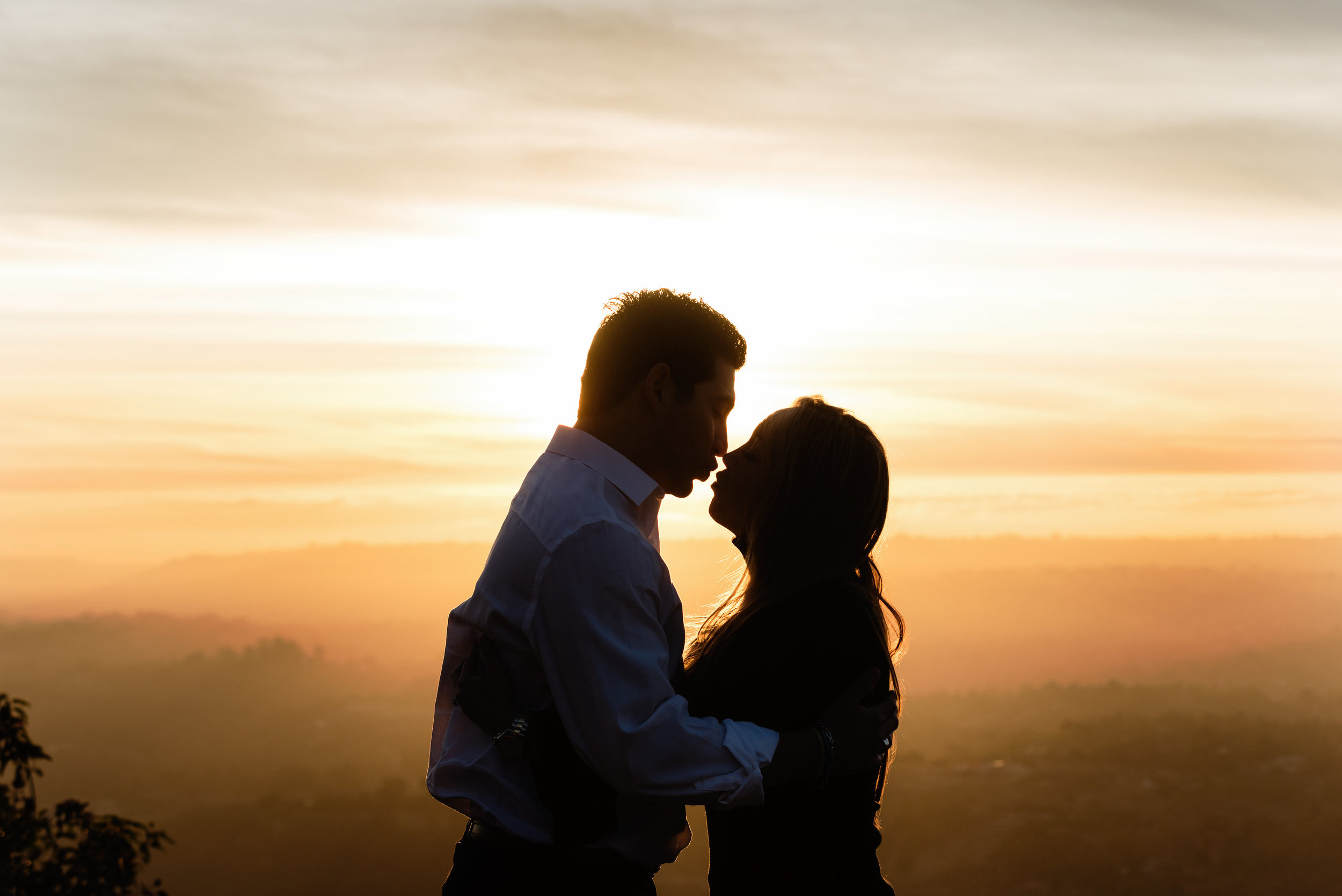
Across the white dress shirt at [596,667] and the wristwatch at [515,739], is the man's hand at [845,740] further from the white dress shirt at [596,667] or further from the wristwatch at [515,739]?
the wristwatch at [515,739]

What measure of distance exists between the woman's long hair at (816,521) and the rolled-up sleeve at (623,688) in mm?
536

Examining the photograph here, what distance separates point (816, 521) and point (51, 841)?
320 inches

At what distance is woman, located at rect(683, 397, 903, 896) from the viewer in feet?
11.8

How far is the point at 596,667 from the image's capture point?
324 cm

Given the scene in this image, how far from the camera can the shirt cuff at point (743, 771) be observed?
128 inches

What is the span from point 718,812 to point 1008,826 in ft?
521

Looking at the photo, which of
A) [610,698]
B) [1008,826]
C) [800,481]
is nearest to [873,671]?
[800,481]

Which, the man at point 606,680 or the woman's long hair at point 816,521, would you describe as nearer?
the man at point 606,680

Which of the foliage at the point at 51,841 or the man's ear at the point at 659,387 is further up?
the man's ear at the point at 659,387

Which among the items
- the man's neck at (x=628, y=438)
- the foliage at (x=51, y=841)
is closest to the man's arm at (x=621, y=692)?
the man's neck at (x=628, y=438)

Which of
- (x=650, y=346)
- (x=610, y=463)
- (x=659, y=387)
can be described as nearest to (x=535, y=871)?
(x=610, y=463)

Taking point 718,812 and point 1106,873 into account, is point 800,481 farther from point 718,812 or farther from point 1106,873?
point 1106,873

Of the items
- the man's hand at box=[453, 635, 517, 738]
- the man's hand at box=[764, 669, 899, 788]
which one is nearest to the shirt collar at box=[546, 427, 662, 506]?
the man's hand at box=[453, 635, 517, 738]

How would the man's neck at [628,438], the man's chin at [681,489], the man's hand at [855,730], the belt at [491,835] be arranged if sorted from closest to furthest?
the belt at [491,835] < the man's hand at [855,730] < the man's neck at [628,438] < the man's chin at [681,489]
